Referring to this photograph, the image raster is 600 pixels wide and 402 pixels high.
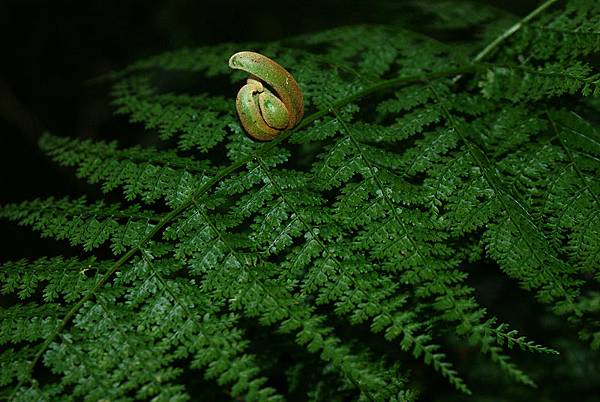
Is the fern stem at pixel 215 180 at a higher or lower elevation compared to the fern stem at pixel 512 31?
lower

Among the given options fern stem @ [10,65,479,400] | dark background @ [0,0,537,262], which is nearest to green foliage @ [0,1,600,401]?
fern stem @ [10,65,479,400]

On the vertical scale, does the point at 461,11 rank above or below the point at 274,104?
above

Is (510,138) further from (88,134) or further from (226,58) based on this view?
(88,134)

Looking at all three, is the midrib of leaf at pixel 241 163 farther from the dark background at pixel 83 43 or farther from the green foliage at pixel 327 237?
the dark background at pixel 83 43

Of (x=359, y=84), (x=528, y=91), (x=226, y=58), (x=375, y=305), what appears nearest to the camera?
(x=375, y=305)

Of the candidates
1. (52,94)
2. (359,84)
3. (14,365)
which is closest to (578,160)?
(359,84)

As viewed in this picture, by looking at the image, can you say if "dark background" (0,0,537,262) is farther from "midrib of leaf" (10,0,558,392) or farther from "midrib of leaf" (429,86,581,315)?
"midrib of leaf" (429,86,581,315)

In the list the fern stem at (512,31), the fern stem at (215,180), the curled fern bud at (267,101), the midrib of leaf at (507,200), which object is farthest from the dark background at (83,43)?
the midrib of leaf at (507,200)
